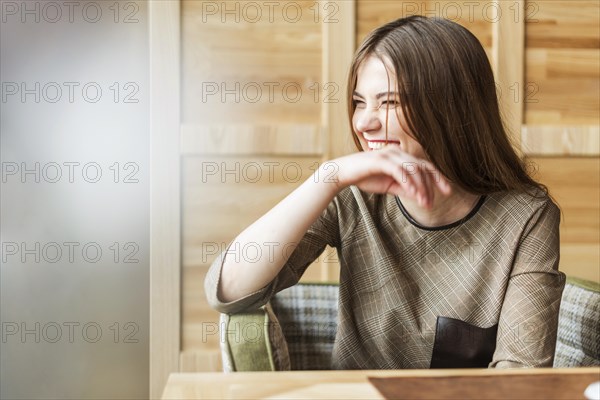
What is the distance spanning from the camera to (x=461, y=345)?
4.15 feet

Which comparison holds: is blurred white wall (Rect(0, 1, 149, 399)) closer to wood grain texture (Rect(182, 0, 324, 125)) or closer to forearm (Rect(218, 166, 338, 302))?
wood grain texture (Rect(182, 0, 324, 125))

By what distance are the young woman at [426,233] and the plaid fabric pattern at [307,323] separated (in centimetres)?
7

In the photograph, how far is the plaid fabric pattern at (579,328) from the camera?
1383mm

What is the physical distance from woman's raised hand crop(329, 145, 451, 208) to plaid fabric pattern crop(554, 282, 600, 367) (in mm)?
430

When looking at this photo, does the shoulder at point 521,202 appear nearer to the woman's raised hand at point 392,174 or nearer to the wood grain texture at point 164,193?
the woman's raised hand at point 392,174

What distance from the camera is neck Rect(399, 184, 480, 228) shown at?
1.34 meters

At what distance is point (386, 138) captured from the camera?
4.22 feet

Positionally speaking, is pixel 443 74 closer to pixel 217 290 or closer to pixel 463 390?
pixel 217 290

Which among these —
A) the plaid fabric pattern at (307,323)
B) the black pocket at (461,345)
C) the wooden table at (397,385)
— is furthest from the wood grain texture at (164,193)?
the wooden table at (397,385)

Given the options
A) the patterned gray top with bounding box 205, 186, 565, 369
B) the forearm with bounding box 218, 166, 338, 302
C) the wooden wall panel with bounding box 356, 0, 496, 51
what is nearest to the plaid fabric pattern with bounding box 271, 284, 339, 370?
the patterned gray top with bounding box 205, 186, 565, 369

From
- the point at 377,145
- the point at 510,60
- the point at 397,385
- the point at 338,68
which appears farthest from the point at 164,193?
the point at 397,385

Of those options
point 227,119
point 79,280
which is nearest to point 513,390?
point 227,119

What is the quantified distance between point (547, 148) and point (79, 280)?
4.68ft

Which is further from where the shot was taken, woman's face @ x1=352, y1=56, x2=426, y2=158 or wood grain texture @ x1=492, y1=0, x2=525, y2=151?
wood grain texture @ x1=492, y1=0, x2=525, y2=151
